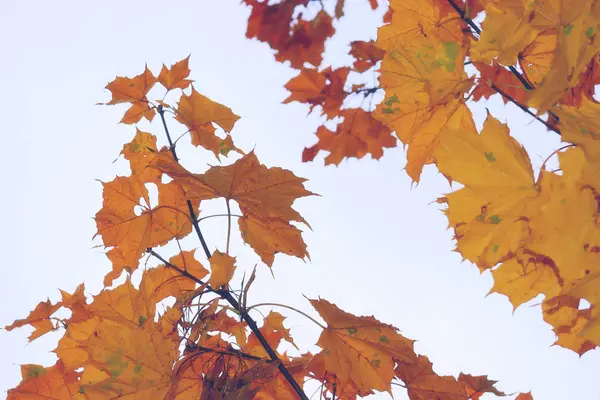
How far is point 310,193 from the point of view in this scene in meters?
1.39

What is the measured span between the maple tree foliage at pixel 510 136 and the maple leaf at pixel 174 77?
0.52 metres

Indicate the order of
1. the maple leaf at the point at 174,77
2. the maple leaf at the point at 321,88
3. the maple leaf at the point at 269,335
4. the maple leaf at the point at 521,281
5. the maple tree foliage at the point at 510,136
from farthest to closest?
the maple leaf at the point at 321,88 < the maple leaf at the point at 174,77 < the maple leaf at the point at 269,335 < the maple leaf at the point at 521,281 < the maple tree foliage at the point at 510,136

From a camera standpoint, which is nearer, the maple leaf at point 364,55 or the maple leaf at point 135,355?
the maple leaf at point 135,355

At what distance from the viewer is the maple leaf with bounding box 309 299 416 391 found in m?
1.36

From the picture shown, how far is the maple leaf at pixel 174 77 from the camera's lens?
195cm

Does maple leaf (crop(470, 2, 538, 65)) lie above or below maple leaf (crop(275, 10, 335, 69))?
below

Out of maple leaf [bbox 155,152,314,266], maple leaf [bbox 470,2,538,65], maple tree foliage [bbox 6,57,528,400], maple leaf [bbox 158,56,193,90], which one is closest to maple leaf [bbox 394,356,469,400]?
maple tree foliage [bbox 6,57,528,400]

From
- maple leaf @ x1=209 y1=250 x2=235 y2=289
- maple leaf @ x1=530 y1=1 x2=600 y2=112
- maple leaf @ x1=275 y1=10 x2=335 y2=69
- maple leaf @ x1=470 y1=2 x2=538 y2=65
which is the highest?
maple leaf @ x1=275 y1=10 x2=335 y2=69

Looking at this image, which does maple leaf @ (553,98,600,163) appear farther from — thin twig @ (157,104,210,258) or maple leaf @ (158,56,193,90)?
maple leaf @ (158,56,193,90)

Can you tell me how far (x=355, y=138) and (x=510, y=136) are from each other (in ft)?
4.40

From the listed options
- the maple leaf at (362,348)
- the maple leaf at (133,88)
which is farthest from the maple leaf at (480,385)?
the maple leaf at (133,88)

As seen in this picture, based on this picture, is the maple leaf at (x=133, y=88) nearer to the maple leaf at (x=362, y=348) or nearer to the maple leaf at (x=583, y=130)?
the maple leaf at (x=362, y=348)

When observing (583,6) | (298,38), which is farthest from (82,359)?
(583,6)

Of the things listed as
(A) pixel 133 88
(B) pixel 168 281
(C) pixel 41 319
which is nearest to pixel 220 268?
(B) pixel 168 281
